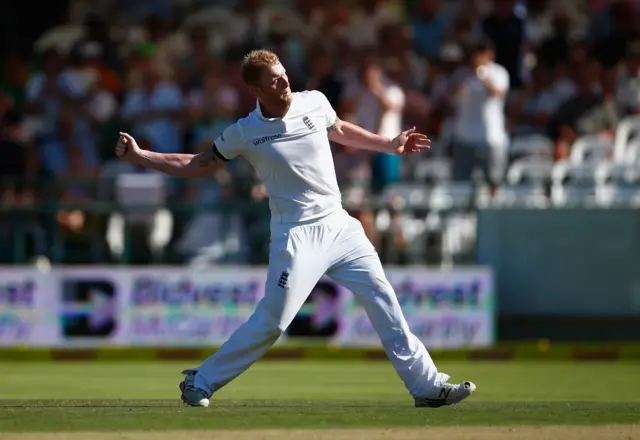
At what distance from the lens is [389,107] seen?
48.3 feet

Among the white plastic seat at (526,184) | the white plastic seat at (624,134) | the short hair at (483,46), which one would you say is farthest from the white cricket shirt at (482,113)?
the white plastic seat at (624,134)

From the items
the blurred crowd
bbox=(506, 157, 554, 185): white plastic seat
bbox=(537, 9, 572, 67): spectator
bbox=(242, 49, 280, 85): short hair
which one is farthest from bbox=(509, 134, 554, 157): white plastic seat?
bbox=(242, 49, 280, 85): short hair

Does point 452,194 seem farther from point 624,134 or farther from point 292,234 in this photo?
point 292,234

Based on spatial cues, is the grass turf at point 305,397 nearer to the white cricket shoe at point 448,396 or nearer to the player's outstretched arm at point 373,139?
the white cricket shoe at point 448,396

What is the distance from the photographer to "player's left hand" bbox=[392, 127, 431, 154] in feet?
26.5

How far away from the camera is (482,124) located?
47.9ft

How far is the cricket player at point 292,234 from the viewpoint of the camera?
25.3 feet

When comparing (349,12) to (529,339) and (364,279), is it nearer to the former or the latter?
(529,339)

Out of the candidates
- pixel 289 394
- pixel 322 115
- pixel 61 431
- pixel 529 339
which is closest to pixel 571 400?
pixel 289 394

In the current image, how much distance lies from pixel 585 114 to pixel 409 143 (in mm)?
7812

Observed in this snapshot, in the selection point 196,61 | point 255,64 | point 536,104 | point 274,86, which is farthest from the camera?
point 196,61

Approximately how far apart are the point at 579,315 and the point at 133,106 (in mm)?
5493

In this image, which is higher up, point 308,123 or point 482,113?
point 482,113

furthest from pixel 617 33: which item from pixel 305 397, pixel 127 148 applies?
pixel 127 148
